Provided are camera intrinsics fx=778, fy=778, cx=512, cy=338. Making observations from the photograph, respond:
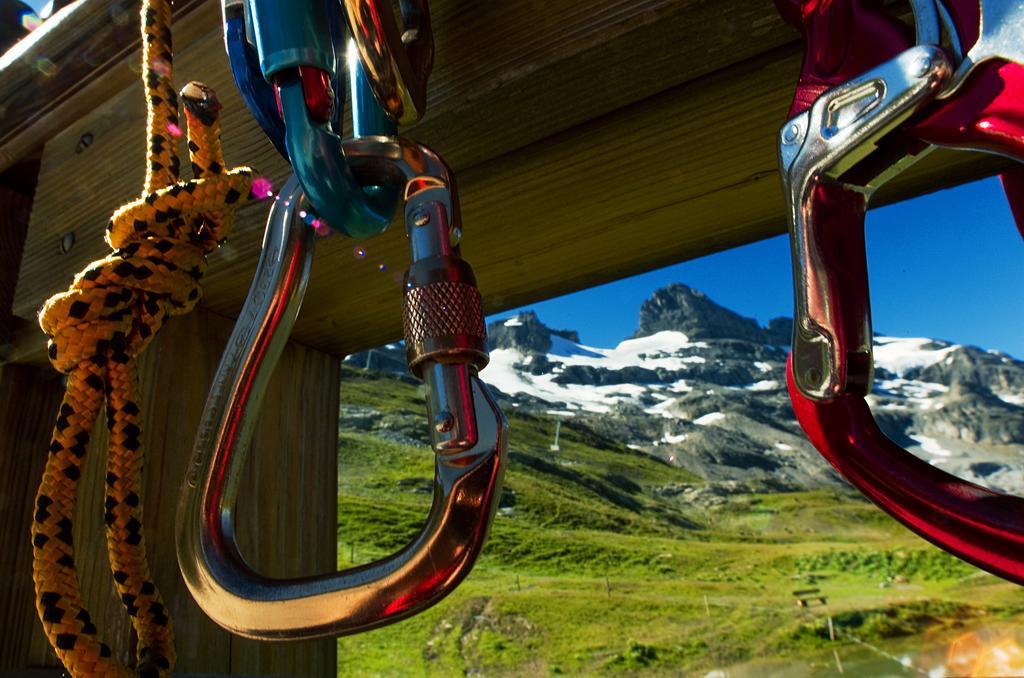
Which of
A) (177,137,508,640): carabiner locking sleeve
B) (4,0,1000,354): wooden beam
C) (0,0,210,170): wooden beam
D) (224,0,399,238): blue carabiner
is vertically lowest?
(177,137,508,640): carabiner locking sleeve

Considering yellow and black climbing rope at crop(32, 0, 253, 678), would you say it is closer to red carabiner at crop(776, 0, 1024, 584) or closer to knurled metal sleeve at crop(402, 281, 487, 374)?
knurled metal sleeve at crop(402, 281, 487, 374)

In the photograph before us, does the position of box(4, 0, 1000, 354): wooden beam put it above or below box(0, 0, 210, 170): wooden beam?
below

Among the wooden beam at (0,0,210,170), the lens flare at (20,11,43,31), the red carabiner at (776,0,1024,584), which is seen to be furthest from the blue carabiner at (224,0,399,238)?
the lens flare at (20,11,43,31)

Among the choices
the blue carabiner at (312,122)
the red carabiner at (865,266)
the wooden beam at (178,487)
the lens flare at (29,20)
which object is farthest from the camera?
the lens flare at (29,20)

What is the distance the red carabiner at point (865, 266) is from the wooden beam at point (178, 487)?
1.57 ft

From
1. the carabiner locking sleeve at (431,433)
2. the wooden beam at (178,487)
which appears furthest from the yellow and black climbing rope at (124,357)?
the wooden beam at (178,487)

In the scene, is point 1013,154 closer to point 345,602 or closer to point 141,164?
point 345,602

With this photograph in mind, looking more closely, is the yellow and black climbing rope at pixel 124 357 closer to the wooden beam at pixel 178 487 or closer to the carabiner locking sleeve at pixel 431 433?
the carabiner locking sleeve at pixel 431 433

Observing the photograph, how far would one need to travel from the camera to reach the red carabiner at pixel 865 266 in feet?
0.63

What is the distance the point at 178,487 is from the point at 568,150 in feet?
1.27

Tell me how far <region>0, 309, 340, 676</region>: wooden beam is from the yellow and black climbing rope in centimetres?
20

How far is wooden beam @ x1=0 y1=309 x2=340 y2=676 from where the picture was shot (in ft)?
1.81

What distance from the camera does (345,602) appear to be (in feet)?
0.81

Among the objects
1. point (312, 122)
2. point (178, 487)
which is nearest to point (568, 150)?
point (312, 122)
